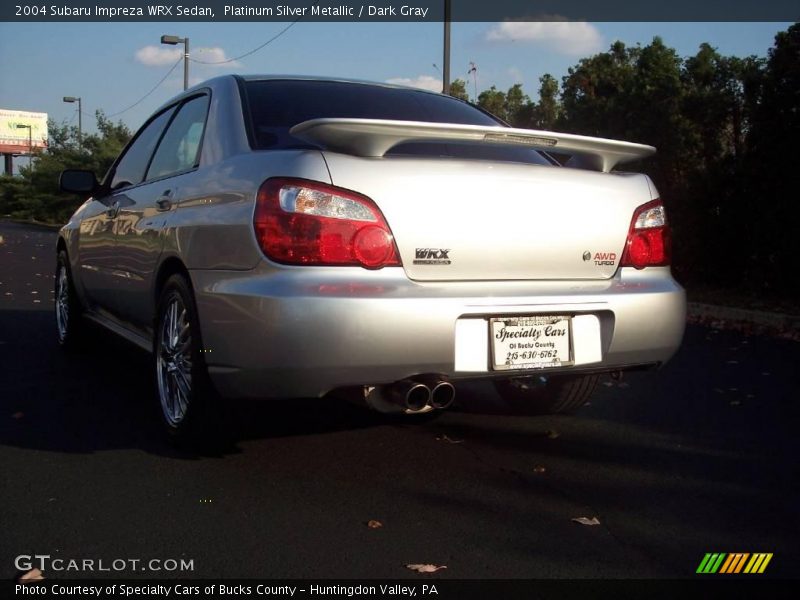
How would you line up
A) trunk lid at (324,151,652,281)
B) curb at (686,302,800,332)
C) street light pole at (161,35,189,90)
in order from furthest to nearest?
street light pole at (161,35,189,90), curb at (686,302,800,332), trunk lid at (324,151,652,281)

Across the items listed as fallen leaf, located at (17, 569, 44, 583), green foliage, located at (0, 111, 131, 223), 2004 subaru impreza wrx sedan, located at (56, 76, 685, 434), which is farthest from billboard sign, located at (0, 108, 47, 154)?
fallen leaf, located at (17, 569, 44, 583)

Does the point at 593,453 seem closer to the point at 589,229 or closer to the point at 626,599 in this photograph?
the point at 589,229

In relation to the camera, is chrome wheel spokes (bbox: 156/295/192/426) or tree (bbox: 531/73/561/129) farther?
tree (bbox: 531/73/561/129)

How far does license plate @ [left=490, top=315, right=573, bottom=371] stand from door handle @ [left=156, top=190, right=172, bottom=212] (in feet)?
5.54

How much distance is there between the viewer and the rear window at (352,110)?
388 cm

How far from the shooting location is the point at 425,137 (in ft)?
11.3

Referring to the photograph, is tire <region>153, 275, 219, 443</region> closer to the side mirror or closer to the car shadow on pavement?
the car shadow on pavement

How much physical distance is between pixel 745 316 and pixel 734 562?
6995 mm

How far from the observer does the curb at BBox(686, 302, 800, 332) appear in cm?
883

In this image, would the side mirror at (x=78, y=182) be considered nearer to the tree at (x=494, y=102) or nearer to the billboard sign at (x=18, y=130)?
the tree at (x=494, y=102)

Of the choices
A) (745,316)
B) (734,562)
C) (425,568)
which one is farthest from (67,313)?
(745,316)

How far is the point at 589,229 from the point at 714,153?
9.32 m

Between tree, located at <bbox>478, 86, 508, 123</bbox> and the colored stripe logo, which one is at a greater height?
tree, located at <bbox>478, 86, 508, 123</bbox>

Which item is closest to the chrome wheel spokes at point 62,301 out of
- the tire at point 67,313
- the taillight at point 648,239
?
the tire at point 67,313
